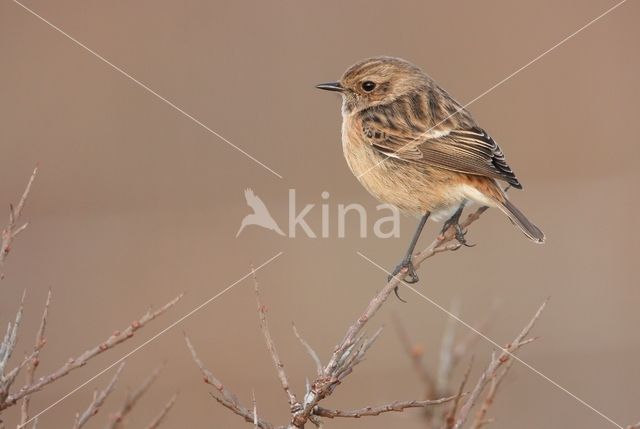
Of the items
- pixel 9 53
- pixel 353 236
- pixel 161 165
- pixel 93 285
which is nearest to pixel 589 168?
pixel 353 236

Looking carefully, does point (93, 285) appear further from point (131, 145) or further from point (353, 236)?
point (353, 236)

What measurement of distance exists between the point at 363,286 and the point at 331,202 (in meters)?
1.23

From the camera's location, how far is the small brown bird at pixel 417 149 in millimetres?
5176

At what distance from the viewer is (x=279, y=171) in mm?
9453

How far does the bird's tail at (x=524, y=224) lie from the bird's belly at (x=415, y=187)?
0.27 m

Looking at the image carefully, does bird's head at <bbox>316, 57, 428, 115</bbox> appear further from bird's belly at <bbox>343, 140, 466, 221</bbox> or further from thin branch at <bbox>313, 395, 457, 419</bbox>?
thin branch at <bbox>313, 395, 457, 419</bbox>

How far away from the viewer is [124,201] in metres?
10.0

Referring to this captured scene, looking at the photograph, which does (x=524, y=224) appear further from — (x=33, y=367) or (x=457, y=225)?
(x=33, y=367)

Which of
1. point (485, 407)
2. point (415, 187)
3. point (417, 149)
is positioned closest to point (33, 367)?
point (485, 407)

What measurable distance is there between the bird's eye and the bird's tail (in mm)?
1254

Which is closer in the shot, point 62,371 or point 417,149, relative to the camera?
point 62,371

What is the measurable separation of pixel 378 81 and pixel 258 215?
14.2 ft

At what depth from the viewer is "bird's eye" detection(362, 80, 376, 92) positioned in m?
5.88

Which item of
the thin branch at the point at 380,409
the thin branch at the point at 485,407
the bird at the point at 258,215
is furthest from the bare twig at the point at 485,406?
the bird at the point at 258,215
